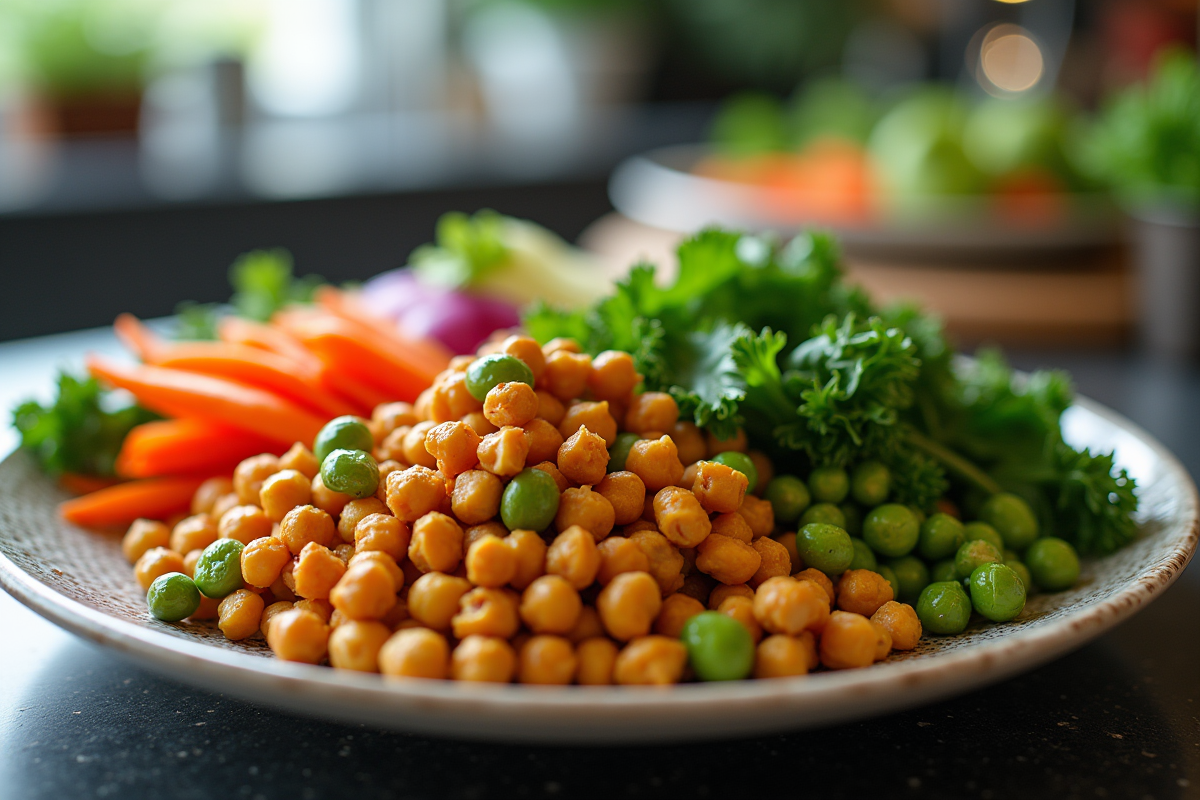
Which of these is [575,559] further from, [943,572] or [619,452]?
[943,572]

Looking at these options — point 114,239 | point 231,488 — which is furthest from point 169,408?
point 114,239

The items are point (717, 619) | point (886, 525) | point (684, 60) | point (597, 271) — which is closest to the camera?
point (717, 619)

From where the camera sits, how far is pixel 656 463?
3.77 feet

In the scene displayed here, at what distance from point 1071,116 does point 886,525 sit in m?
2.78

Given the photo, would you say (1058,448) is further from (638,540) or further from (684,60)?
(684,60)

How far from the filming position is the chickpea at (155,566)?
4.07 feet

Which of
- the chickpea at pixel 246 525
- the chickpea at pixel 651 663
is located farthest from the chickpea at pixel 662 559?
the chickpea at pixel 246 525

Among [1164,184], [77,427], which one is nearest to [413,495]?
[77,427]

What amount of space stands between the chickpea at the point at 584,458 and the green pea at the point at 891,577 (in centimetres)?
37

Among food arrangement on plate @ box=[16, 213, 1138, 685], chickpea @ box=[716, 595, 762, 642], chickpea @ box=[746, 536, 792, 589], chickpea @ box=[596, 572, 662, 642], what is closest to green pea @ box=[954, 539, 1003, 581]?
food arrangement on plate @ box=[16, 213, 1138, 685]

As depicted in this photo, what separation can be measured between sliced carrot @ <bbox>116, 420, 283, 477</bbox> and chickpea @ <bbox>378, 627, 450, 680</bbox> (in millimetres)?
678

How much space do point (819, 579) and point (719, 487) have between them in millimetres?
156

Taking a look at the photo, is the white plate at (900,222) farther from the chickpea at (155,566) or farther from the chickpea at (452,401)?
the chickpea at (155,566)

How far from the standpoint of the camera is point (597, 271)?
2.62 m
